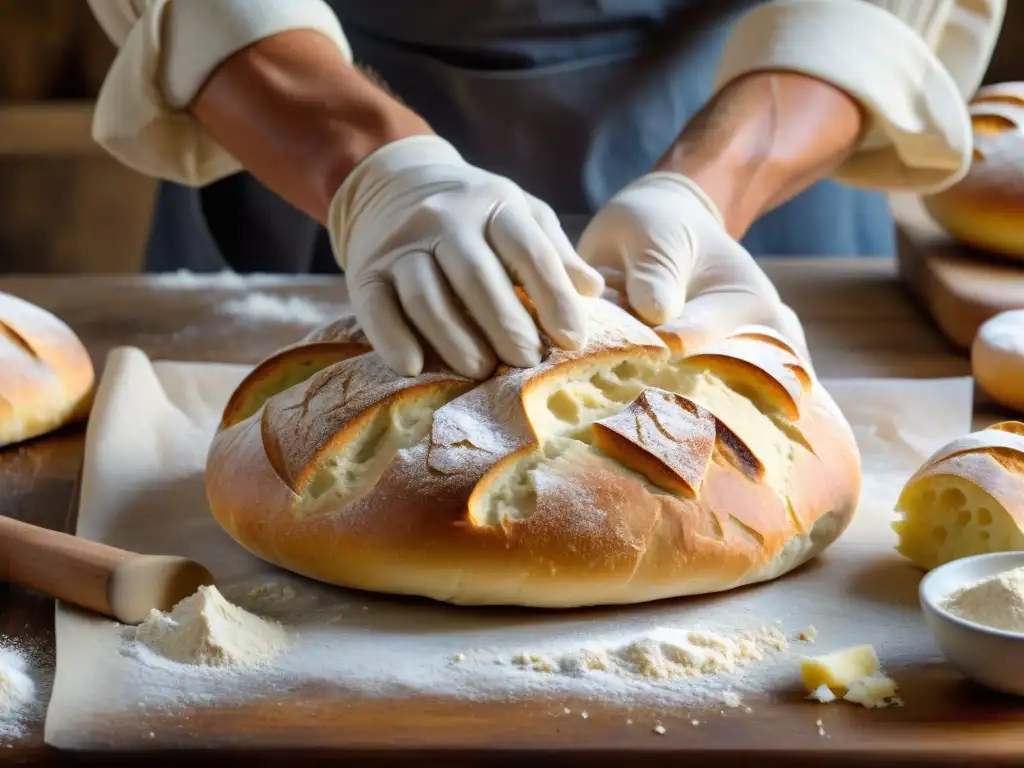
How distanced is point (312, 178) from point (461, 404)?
0.64 m

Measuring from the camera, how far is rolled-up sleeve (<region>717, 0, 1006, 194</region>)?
208cm

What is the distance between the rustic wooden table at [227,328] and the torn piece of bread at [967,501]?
0.53 m

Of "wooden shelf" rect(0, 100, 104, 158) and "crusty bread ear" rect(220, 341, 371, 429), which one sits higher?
"crusty bread ear" rect(220, 341, 371, 429)

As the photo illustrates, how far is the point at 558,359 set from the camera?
1395 mm

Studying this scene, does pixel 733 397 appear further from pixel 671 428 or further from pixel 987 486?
pixel 987 486

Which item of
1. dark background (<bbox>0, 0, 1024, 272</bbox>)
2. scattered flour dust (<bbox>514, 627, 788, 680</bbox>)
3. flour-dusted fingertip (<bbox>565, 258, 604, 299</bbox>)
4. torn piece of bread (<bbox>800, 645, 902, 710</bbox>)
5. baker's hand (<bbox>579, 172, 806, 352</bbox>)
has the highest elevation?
flour-dusted fingertip (<bbox>565, 258, 604, 299</bbox>)

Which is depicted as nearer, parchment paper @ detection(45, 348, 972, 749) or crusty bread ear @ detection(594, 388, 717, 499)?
parchment paper @ detection(45, 348, 972, 749)

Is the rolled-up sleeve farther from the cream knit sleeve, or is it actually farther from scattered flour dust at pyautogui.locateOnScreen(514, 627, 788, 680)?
scattered flour dust at pyautogui.locateOnScreen(514, 627, 788, 680)

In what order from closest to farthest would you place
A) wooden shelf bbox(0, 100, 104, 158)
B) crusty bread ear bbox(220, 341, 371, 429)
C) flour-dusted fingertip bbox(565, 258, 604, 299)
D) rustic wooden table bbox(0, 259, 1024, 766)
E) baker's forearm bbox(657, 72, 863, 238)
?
flour-dusted fingertip bbox(565, 258, 604, 299) → crusty bread ear bbox(220, 341, 371, 429) → rustic wooden table bbox(0, 259, 1024, 766) → baker's forearm bbox(657, 72, 863, 238) → wooden shelf bbox(0, 100, 104, 158)

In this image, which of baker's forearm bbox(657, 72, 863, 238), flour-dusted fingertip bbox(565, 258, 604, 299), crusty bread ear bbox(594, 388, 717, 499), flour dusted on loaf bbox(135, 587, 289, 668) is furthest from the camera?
baker's forearm bbox(657, 72, 863, 238)

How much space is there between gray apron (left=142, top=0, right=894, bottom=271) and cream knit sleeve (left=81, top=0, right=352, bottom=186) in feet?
1.22

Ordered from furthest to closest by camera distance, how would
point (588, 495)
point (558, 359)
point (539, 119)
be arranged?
point (539, 119) < point (558, 359) < point (588, 495)

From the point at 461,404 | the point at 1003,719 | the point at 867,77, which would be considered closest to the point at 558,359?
the point at 461,404

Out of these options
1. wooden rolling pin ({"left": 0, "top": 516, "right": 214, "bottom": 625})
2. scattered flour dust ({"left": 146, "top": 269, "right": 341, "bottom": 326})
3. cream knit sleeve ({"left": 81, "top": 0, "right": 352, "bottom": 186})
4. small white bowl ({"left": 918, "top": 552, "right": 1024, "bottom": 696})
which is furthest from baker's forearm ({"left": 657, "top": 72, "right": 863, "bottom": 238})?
wooden rolling pin ({"left": 0, "top": 516, "right": 214, "bottom": 625})
